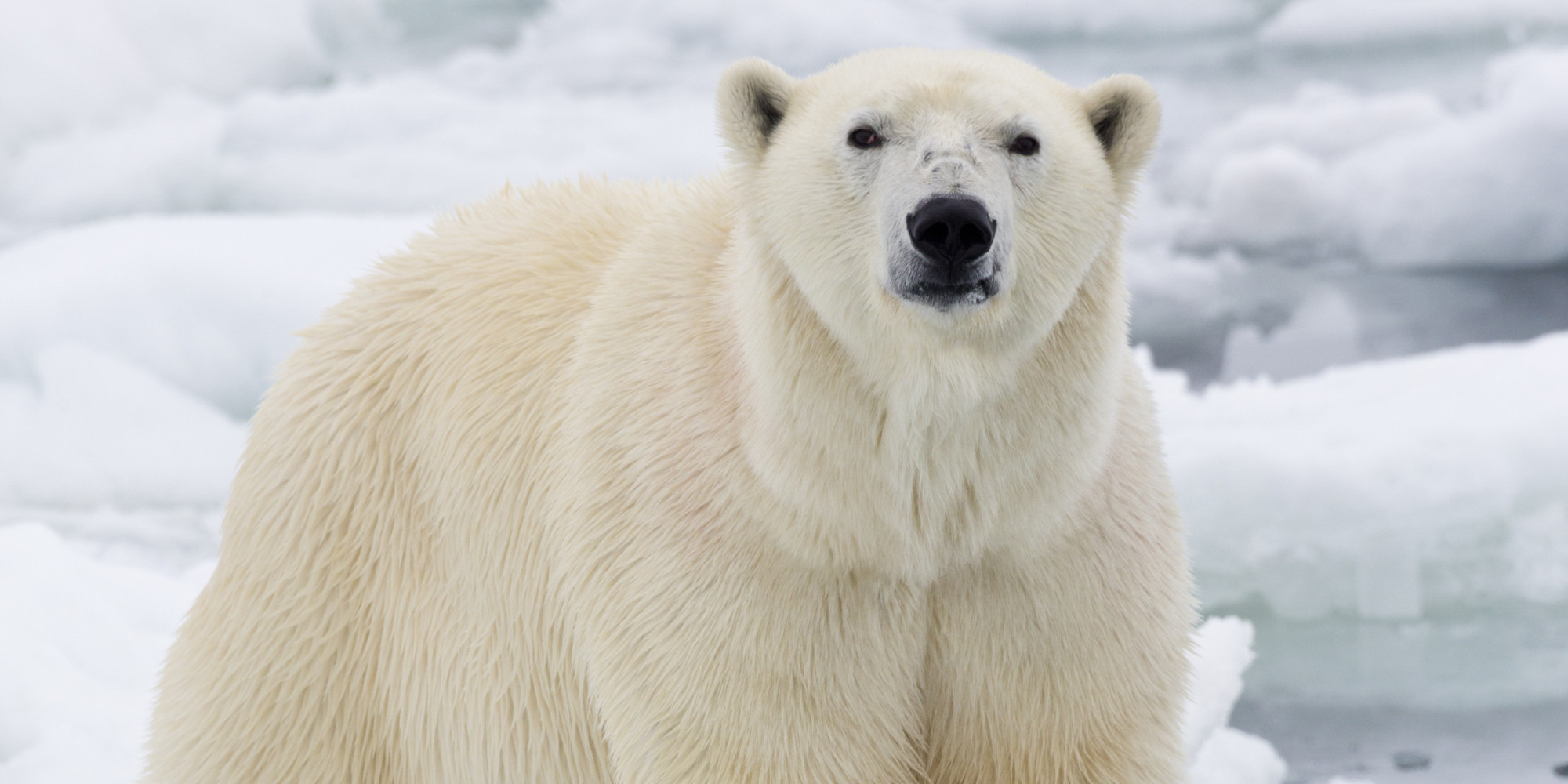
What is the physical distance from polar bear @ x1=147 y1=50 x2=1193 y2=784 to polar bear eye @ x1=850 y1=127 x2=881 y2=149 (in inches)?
0.4

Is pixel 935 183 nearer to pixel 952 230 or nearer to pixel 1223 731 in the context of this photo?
pixel 952 230

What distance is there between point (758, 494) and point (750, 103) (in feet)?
1.87

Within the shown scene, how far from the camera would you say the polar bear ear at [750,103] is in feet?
6.74

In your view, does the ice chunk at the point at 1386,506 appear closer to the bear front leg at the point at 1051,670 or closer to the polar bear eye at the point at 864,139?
the bear front leg at the point at 1051,670

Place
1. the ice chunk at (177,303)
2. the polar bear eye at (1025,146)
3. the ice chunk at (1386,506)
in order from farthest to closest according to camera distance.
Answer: the ice chunk at (177,303), the ice chunk at (1386,506), the polar bear eye at (1025,146)

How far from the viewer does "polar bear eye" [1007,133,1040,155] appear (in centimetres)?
191

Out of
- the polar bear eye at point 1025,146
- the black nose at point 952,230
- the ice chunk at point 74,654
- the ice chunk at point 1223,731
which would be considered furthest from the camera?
the ice chunk at point 1223,731

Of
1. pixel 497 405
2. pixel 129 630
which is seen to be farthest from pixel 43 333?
pixel 497 405

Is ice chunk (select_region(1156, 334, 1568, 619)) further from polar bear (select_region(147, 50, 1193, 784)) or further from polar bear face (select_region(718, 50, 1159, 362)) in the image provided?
polar bear face (select_region(718, 50, 1159, 362))

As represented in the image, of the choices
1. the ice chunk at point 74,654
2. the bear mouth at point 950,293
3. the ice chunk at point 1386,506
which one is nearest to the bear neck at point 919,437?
the bear mouth at point 950,293

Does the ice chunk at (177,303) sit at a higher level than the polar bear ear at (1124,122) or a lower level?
lower

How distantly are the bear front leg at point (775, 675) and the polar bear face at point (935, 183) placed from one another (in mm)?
406

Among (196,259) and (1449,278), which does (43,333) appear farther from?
(1449,278)

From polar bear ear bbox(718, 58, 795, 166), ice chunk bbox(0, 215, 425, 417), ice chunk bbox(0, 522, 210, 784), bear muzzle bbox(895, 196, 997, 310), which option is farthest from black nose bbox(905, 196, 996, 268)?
ice chunk bbox(0, 215, 425, 417)
